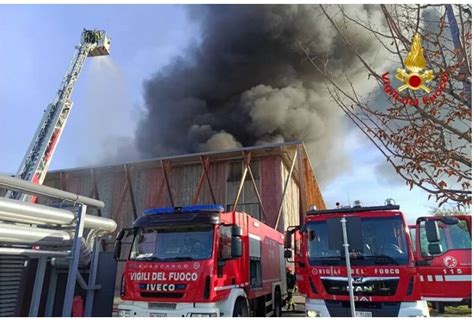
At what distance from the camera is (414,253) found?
5492 millimetres

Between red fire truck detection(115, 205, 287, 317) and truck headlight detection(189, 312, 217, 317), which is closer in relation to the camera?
truck headlight detection(189, 312, 217, 317)

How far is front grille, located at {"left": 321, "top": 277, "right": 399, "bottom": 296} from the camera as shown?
520 cm

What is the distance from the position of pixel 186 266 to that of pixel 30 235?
2.27m

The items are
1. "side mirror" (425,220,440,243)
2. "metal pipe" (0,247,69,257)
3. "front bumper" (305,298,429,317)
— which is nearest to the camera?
"metal pipe" (0,247,69,257)

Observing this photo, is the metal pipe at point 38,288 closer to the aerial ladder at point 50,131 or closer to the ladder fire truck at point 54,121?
the ladder fire truck at point 54,121

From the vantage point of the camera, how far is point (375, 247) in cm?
554

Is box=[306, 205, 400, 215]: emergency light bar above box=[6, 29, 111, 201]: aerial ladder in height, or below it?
below

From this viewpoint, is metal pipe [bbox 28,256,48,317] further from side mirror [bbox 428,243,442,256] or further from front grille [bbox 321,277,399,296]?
side mirror [bbox 428,243,442,256]

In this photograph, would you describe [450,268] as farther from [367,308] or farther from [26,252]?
[26,252]

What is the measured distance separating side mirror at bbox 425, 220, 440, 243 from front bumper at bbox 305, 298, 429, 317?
3.12ft

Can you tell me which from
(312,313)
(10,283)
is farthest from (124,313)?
(312,313)

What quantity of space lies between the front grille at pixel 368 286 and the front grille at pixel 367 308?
0.46 ft

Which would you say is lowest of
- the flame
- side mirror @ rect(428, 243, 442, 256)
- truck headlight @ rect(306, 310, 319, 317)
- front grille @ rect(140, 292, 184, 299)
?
truck headlight @ rect(306, 310, 319, 317)

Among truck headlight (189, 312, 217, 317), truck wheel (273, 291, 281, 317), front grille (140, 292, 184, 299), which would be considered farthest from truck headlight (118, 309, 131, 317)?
truck wheel (273, 291, 281, 317)
